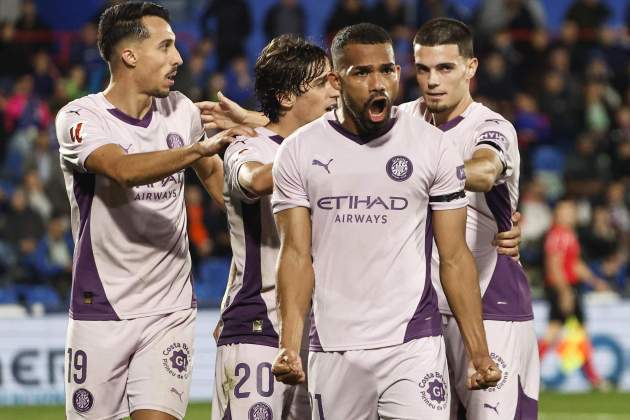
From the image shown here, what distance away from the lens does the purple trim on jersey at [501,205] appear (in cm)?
687

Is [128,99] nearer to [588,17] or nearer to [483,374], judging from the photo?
[483,374]

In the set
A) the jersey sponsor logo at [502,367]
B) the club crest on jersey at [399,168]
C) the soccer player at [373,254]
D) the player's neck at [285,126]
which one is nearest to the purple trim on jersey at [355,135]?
the soccer player at [373,254]

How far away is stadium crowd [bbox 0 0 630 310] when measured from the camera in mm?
16312

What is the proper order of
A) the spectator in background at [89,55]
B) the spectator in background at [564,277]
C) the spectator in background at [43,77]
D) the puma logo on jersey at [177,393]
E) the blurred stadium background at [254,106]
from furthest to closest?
the spectator in background at [43,77] < the spectator in background at [89,55] < the spectator in background at [564,277] < the blurred stadium background at [254,106] < the puma logo on jersey at [177,393]

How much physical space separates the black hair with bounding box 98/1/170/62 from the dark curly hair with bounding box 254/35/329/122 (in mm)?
858

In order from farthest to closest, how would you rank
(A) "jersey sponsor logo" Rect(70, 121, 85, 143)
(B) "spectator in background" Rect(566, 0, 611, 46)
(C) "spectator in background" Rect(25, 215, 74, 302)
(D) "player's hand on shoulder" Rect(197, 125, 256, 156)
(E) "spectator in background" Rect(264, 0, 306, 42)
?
(B) "spectator in background" Rect(566, 0, 611, 46) < (E) "spectator in background" Rect(264, 0, 306, 42) < (C) "spectator in background" Rect(25, 215, 74, 302) < (A) "jersey sponsor logo" Rect(70, 121, 85, 143) < (D) "player's hand on shoulder" Rect(197, 125, 256, 156)

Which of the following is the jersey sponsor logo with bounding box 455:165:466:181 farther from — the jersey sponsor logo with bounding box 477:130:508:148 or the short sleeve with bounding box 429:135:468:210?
the jersey sponsor logo with bounding box 477:130:508:148

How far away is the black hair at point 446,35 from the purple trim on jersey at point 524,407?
181 cm

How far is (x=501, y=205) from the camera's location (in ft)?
22.6

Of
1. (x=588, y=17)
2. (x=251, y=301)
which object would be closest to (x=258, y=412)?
(x=251, y=301)

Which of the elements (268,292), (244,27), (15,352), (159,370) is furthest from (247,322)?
(244,27)

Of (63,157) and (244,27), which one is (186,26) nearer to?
(244,27)

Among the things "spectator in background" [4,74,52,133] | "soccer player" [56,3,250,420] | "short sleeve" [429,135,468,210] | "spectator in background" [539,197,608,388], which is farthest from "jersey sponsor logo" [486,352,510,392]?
"spectator in background" [4,74,52,133]

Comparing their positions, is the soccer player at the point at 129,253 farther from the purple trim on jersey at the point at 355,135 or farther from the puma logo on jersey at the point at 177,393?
the purple trim on jersey at the point at 355,135
